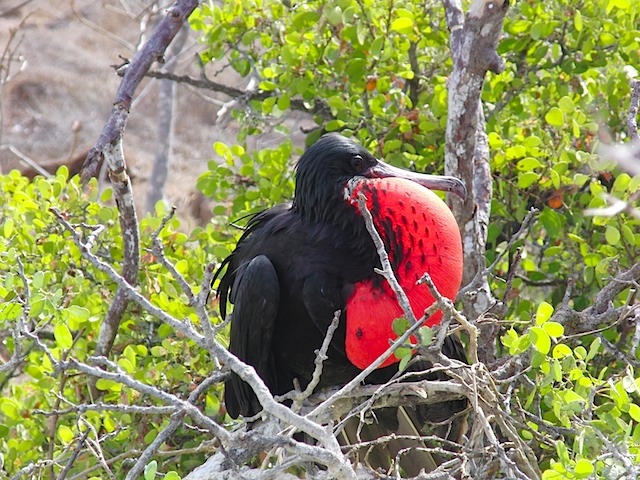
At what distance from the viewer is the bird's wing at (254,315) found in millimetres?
2523

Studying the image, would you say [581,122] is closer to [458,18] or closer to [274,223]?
[458,18]

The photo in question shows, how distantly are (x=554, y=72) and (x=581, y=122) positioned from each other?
0.55 meters

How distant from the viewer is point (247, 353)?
8.55ft

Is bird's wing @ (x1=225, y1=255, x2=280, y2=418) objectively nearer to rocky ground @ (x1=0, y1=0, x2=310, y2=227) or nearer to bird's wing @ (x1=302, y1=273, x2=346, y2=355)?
bird's wing @ (x1=302, y1=273, x2=346, y2=355)

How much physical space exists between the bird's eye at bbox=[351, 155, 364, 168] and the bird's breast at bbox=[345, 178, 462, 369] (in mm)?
180

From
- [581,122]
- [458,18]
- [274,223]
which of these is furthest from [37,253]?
[581,122]

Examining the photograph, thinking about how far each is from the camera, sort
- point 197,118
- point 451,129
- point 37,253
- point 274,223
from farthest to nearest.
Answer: point 197,118, point 37,253, point 274,223, point 451,129

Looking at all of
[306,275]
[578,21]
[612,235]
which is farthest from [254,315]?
[578,21]

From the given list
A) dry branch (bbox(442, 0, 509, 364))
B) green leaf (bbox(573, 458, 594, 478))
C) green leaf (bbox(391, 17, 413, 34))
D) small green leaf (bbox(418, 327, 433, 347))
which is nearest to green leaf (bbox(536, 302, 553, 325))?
small green leaf (bbox(418, 327, 433, 347))

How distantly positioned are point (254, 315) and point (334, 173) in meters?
0.42

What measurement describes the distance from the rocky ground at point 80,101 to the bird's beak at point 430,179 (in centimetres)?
662

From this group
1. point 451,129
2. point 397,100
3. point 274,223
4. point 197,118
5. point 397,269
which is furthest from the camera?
point 197,118

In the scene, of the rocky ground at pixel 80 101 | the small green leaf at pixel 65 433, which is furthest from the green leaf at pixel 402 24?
the rocky ground at pixel 80 101

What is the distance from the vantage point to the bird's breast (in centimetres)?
228
